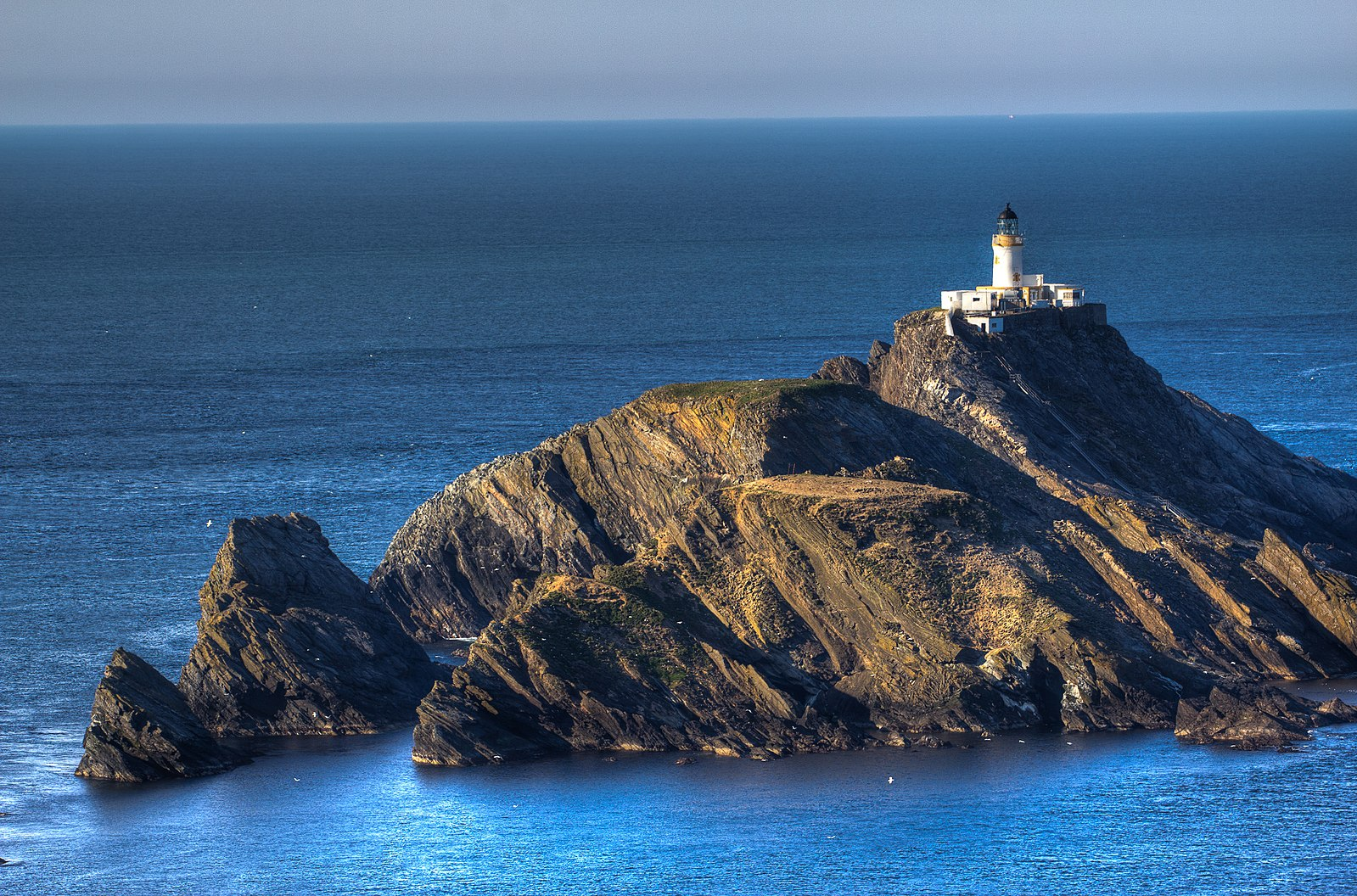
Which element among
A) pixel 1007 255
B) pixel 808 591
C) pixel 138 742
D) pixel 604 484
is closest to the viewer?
pixel 138 742

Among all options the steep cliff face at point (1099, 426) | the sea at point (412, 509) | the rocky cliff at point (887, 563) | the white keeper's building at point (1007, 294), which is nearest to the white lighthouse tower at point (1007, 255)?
the white keeper's building at point (1007, 294)

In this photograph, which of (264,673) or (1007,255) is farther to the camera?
(1007,255)

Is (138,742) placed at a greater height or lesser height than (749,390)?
lesser

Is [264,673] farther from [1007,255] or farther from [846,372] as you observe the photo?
[1007,255]

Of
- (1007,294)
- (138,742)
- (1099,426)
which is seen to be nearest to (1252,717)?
(1099,426)

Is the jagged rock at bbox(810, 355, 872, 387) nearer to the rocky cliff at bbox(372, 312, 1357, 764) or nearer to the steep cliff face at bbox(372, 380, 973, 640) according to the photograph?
the rocky cliff at bbox(372, 312, 1357, 764)
